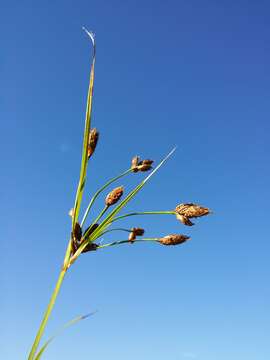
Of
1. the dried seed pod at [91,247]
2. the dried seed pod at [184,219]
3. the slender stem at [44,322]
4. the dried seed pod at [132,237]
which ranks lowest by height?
the slender stem at [44,322]

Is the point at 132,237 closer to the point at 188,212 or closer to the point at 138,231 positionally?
the point at 138,231

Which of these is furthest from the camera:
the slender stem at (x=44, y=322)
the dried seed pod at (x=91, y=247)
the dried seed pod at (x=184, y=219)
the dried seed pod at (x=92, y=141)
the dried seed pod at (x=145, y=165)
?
the dried seed pod at (x=145, y=165)

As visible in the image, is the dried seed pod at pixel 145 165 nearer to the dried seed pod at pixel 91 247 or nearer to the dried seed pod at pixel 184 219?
the dried seed pod at pixel 184 219

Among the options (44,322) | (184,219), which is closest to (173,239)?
(184,219)

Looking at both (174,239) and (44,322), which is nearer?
(44,322)

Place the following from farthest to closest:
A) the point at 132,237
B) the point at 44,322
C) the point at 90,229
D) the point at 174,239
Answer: the point at 132,237 → the point at 174,239 → the point at 90,229 → the point at 44,322

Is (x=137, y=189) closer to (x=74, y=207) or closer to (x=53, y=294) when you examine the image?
(x=74, y=207)

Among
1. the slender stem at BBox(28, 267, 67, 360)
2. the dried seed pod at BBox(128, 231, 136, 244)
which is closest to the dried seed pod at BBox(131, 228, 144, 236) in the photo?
the dried seed pod at BBox(128, 231, 136, 244)

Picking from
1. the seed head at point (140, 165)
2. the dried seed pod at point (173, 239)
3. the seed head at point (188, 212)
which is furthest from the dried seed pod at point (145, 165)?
the dried seed pod at point (173, 239)
